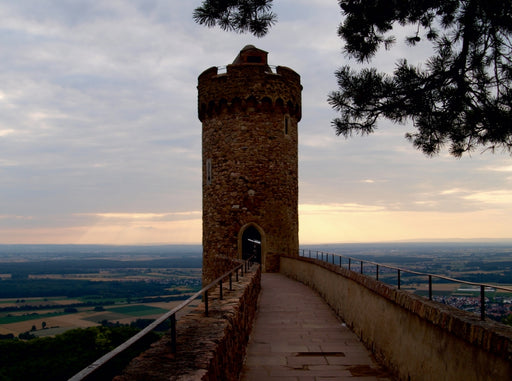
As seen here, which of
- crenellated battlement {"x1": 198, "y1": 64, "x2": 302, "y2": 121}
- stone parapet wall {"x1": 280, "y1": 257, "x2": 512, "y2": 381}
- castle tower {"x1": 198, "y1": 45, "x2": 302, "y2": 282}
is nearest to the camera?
stone parapet wall {"x1": 280, "y1": 257, "x2": 512, "y2": 381}

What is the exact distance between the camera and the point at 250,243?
20.3 m

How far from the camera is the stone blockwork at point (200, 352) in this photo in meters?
3.68

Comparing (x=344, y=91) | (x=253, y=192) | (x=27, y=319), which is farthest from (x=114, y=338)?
(x=27, y=319)

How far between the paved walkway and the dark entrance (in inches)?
287

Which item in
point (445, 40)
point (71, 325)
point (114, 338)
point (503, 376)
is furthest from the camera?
point (71, 325)

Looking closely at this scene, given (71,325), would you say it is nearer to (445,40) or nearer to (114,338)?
(114,338)

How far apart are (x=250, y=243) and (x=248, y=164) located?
3.24 m

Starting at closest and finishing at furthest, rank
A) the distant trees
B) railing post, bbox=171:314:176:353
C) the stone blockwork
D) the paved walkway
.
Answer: the stone blockwork → railing post, bbox=171:314:176:353 → the paved walkway → the distant trees

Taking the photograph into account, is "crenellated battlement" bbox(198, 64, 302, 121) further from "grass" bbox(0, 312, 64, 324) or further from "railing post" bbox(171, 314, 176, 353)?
"grass" bbox(0, 312, 64, 324)

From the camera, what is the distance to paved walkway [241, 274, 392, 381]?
6562mm

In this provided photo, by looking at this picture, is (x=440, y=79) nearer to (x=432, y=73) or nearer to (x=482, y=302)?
(x=432, y=73)

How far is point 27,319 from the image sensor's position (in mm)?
51969

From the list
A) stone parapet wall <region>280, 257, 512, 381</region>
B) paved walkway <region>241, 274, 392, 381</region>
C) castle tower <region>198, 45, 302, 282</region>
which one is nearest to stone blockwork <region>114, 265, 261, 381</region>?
paved walkway <region>241, 274, 392, 381</region>

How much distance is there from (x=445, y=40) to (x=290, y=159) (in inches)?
523
